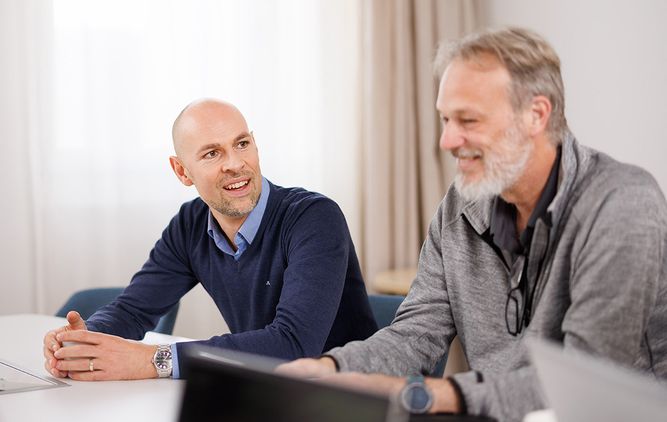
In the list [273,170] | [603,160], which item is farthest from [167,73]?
[603,160]

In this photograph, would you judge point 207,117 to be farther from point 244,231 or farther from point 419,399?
point 419,399

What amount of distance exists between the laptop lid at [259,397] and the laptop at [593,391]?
7.3 inches

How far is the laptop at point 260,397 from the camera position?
89cm

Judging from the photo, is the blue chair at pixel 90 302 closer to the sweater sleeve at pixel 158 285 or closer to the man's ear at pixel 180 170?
the sweater sleeve at pixel 158 285

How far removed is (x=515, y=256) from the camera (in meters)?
1.71

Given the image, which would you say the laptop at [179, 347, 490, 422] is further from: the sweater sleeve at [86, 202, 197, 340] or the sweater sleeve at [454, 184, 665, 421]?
the sweater sleeve at [86, 202, 197, 340]

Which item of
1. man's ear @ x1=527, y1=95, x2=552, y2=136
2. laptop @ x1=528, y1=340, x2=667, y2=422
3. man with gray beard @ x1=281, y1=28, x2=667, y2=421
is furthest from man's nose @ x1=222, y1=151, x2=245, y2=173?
laptop @ x1=528, y1=340, x2=667, y2=422

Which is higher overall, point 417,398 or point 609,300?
point 609,300

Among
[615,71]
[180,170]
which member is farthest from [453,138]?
[615,71]

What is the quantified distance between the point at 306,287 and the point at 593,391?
3.87 feet

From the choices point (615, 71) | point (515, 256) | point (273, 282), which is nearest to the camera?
point (515, 256)

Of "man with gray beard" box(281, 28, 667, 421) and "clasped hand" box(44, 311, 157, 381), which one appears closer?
"man with gray beard" box(281, 28, 667, 421)

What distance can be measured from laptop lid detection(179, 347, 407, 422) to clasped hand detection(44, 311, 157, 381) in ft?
2.51

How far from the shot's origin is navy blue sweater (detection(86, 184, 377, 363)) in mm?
2010
